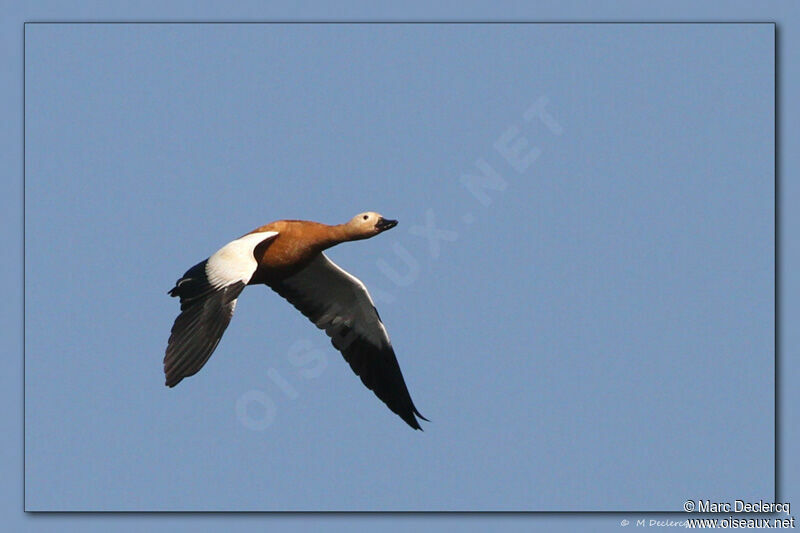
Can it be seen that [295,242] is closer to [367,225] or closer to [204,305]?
[367,225]

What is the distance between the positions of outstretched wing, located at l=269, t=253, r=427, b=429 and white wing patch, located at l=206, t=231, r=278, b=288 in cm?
139

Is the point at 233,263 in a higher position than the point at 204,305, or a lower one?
higher

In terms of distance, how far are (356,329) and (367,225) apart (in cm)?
163

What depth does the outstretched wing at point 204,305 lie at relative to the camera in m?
11.8

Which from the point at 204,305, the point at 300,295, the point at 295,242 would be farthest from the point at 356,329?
the point at 204,305

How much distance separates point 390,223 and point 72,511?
405cm

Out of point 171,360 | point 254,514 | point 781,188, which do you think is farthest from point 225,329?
point 781,188

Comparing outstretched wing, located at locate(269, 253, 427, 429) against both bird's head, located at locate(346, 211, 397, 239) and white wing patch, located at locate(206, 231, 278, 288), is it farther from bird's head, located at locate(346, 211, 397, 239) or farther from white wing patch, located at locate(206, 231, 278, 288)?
white wing patch, located at locate(206, 231, 278, 288)

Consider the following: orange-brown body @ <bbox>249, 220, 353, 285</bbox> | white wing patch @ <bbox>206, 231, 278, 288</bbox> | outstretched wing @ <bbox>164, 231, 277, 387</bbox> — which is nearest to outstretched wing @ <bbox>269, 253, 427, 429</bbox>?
orange-brown body @ <bbox>249, 220, 353, 285</bbox>

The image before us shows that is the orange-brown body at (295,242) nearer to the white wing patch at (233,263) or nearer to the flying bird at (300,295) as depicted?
the flying bird at (300,295)

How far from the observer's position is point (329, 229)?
13.3m

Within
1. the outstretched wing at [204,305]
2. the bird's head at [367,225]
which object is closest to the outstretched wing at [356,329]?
the bird's head at [367,225]

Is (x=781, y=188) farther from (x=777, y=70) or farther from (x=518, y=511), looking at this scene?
(x=518, y=511)

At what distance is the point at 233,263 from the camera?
1253cm
